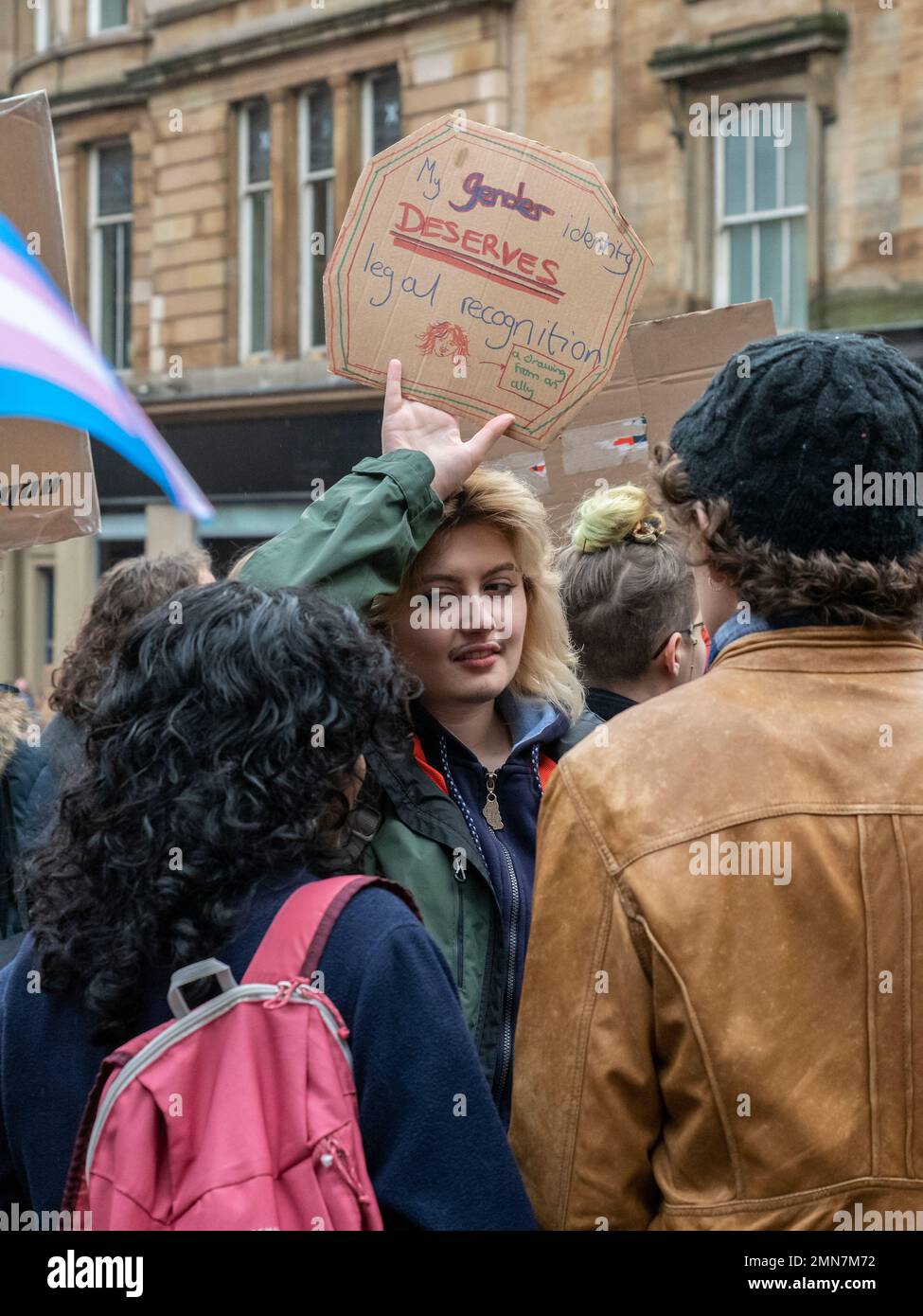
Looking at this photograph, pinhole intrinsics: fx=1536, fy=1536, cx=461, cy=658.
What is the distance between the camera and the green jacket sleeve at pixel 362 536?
86.1 inches

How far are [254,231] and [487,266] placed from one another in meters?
13.9

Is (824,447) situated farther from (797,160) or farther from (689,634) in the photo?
(797,160)

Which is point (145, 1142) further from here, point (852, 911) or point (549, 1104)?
point (852, 911)

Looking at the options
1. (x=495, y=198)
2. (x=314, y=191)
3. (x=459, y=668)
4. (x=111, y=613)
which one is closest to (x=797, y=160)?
(x=314, y=191)

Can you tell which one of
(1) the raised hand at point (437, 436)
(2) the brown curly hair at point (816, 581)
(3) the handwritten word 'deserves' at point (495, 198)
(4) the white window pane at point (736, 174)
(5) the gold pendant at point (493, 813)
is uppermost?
(4) the white window pane at point (736, 174)

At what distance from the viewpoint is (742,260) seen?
1237 cm

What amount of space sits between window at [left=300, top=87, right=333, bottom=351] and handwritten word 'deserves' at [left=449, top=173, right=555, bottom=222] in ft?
42.0

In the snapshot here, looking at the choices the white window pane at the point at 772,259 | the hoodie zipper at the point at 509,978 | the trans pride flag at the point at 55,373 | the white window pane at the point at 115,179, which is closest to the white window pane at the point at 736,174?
the white window pane at the point at 772,259

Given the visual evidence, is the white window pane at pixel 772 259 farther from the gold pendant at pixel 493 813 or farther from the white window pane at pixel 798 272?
the gold pendant at pixel 493 813

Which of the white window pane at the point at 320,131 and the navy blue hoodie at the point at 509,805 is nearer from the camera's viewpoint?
the navy blue hoodie at the point at 509,805

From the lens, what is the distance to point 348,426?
14.0 meters

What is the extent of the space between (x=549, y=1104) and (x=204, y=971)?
1.36 ft

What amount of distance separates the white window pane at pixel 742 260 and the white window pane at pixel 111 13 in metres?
8.20
